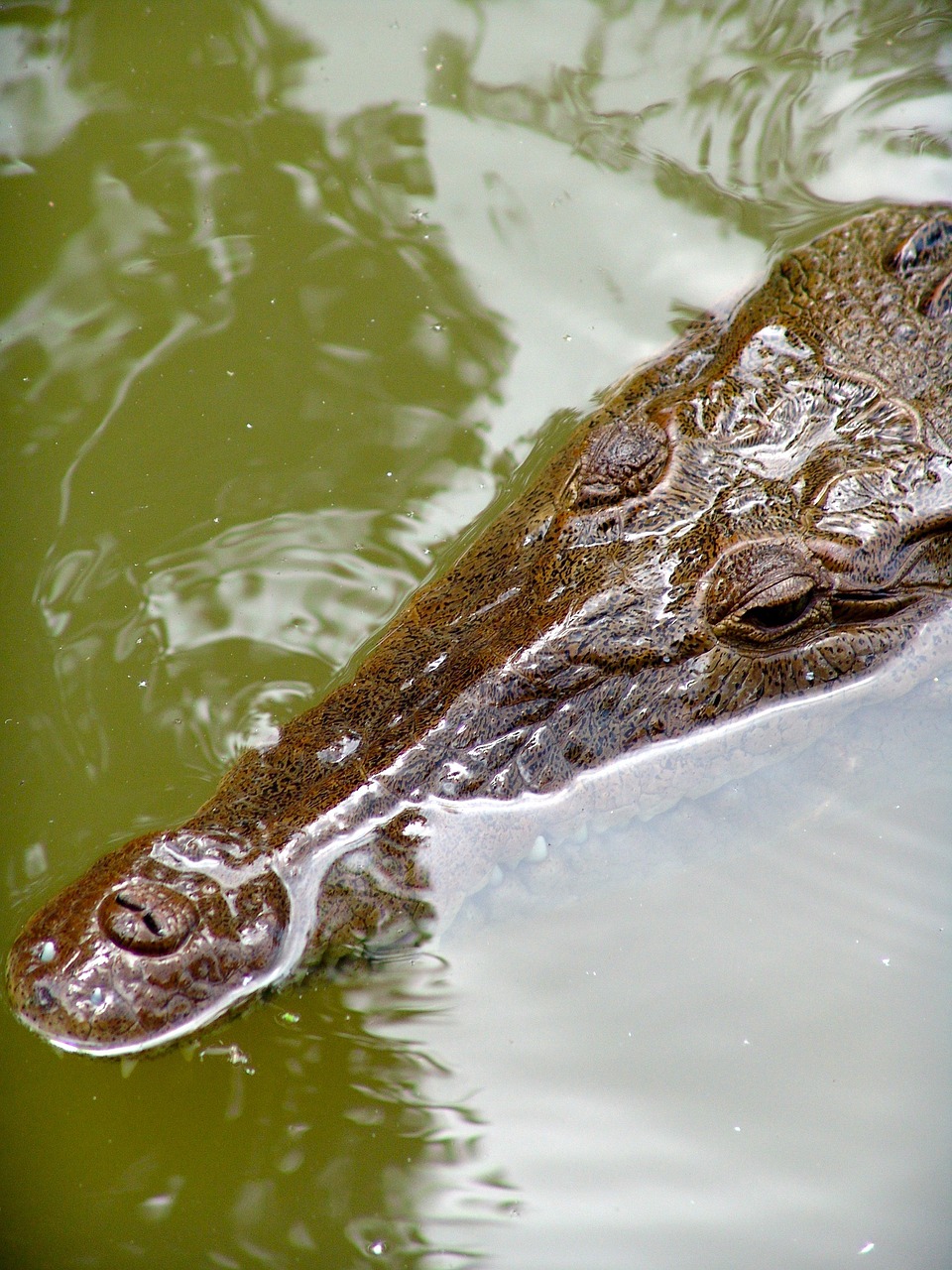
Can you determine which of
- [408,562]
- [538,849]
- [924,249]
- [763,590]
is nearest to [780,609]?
[763,590]

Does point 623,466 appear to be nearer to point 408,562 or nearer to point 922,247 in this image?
point 408,562

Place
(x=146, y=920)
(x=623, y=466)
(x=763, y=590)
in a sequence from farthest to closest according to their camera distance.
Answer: (x=623, y=466), (x=763, y=590), (x=146, y=920)

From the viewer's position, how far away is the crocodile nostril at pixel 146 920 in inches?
109

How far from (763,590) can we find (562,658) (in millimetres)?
663

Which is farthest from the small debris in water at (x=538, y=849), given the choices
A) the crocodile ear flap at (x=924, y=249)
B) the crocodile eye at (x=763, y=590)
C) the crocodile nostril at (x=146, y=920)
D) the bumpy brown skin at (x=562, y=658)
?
the crocodile ear flap at (x=924, y=249)

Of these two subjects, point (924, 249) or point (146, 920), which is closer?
point (146, 920)

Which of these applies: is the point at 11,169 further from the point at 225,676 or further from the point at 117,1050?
the point at 117,1050

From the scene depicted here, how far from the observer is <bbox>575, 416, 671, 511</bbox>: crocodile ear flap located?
3.48 m

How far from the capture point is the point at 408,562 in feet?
13.8

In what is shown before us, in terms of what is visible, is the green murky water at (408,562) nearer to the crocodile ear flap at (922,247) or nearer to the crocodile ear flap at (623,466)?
the crocodile ear flap at (922,247)

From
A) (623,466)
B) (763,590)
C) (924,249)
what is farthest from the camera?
(924,249)

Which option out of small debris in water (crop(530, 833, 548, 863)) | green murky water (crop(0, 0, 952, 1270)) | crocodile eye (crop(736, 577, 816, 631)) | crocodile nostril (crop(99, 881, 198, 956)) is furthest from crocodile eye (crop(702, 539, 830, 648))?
crocodile nostril (crop(99, 881, 198, 956))

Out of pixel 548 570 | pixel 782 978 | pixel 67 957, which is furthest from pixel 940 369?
pixel 67 957

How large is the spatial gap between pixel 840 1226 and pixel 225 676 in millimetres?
2914
